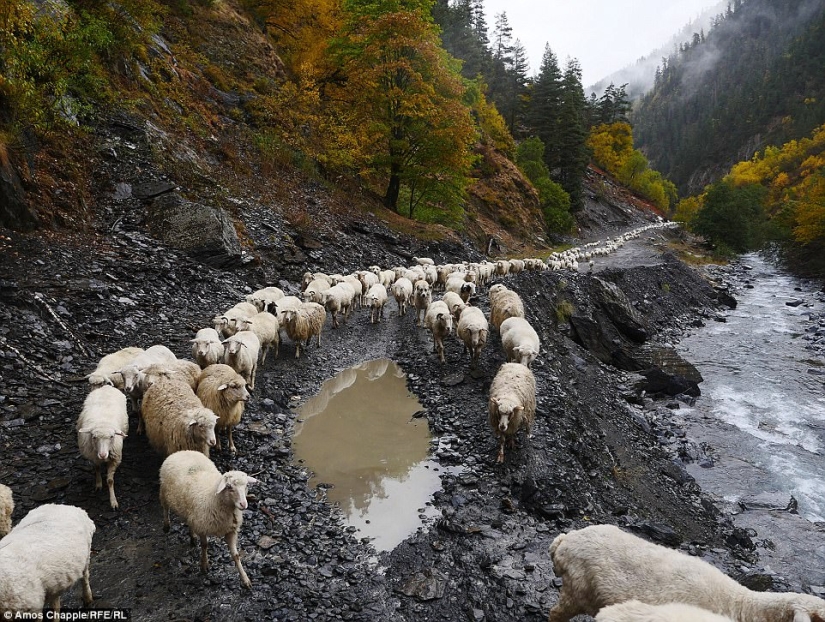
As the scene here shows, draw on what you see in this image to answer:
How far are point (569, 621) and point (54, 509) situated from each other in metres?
5.64

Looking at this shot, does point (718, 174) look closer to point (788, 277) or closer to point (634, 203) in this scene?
point (634, 203)

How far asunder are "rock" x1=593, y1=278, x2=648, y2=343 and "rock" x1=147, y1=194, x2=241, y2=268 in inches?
640

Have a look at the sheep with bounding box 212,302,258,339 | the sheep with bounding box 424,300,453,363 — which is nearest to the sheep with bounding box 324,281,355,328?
the sheep with bounding box 212,302,258,339

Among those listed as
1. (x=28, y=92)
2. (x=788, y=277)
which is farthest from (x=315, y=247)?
(x=788, y=277)

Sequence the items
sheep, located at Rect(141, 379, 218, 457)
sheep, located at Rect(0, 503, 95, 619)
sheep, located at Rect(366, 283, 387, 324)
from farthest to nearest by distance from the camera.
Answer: sheep, located at Rect(366, 283, 387, 324)
sheep, located at Rect(141, 379, 218, 457)
sheep, located at Rect(0, 503, 95, 619)

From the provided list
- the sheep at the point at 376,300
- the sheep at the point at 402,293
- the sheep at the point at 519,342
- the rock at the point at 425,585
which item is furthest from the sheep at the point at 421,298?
the rock at the point at 425,585

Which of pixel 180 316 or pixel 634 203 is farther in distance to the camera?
pixel 634 203

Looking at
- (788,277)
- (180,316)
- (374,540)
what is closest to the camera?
(374,540)

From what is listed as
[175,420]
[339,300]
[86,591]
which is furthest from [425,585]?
[339,300]

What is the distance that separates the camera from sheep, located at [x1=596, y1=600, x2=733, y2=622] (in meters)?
3.30

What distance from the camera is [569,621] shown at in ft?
16.6

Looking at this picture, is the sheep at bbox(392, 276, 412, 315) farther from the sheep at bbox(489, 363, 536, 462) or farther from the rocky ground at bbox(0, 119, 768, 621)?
the sheep at bbox(489, 363, 536, 462)

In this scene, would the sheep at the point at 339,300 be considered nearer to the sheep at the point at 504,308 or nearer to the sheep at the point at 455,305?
the sheep at the point at 455,305

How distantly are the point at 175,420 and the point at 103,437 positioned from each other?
37.5 inches
